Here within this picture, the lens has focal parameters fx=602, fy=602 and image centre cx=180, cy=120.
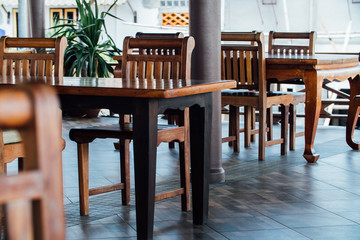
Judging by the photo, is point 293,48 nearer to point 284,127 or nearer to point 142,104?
point 284,127

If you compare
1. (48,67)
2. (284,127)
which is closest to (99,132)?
(48,67)

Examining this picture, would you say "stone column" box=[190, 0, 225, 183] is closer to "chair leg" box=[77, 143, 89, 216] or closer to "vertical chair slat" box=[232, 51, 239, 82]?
"vertical chair slat" box=[232, 51, 239, 82]

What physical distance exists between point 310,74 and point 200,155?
1.90m

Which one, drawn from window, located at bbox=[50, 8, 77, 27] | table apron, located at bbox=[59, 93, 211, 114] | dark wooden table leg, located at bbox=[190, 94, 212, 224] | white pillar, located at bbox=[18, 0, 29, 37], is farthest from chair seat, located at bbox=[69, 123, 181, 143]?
window, located at bbox=[50, 8, 77, 27]

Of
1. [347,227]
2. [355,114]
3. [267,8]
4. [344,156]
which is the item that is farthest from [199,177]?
[267,8]

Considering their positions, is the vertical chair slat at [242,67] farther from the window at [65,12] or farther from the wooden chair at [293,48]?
the window at [65,12]

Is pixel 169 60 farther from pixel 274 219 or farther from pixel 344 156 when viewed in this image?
pixel 344 156

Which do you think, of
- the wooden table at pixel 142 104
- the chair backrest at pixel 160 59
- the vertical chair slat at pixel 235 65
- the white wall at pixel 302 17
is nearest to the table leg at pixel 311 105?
the vertical chair slat at pixel 235 65

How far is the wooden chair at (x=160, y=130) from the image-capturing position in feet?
9.86

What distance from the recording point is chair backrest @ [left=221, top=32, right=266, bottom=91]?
182 inches

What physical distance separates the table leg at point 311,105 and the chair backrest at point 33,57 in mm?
2003

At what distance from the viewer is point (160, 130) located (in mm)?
2879

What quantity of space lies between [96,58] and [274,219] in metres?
4.18

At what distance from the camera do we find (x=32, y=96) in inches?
23.6
